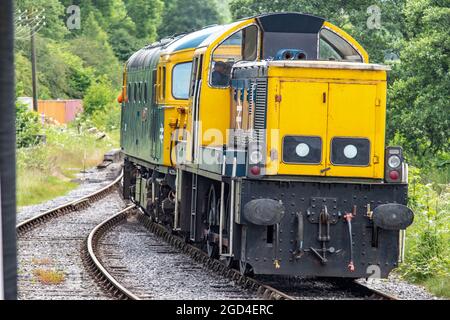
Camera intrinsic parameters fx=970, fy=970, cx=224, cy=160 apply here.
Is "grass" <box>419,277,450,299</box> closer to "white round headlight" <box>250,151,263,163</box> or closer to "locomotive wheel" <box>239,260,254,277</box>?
"locomotive wheel" <box>239,260,254,277</box>

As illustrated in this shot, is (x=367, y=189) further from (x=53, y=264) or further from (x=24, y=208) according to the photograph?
(x=24, y=208)

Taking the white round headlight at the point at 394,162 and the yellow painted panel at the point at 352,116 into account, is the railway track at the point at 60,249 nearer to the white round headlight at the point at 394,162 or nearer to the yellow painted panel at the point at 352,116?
the yellow painted panel at the point at 352,116

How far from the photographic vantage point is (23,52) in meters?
54.2

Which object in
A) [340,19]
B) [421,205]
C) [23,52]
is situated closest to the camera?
[421,205]

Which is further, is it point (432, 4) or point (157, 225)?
point (432, 4)

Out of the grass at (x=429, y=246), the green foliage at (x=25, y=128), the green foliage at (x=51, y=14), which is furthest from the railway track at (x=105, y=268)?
the green foliage at (x=51, y=14)

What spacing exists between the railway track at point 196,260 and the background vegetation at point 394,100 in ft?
6.40

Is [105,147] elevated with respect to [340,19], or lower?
lower

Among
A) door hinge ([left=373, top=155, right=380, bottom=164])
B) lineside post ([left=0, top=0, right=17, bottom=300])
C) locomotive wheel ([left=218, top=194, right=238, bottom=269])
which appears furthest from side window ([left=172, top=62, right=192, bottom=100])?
lineside post ([left=0, top=0, right=17, bottom=300])

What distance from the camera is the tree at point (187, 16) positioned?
93438 mm

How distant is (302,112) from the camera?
38.2ft

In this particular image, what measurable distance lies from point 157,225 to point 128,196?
3.57 metres

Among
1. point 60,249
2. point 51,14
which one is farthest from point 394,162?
point 51,14

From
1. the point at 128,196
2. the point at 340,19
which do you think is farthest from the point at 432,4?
the point at 128,196
